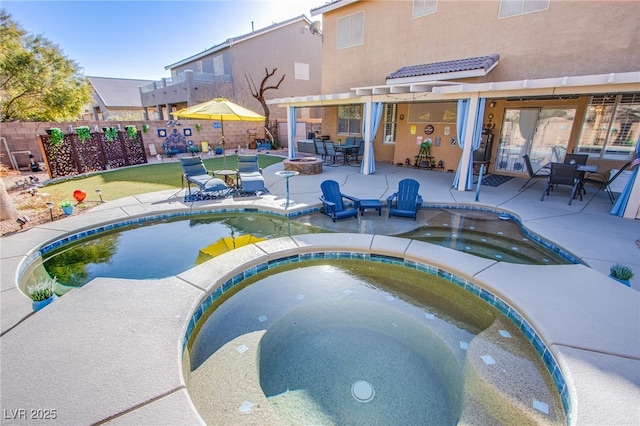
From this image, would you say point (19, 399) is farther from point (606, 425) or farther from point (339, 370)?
point (606, 425)

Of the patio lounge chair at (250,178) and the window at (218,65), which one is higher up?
the window at (218,65)

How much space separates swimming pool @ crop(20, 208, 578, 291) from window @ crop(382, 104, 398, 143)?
260 inches

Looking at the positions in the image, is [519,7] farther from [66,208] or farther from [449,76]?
[66,208]

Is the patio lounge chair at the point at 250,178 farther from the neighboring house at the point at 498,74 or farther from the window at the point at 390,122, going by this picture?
the window at the point at 390,122

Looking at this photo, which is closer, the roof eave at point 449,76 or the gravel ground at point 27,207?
the gravel ground at point 27,207

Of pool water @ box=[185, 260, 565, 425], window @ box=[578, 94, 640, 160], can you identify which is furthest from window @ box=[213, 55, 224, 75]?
pool water @ box=[185, 260, 565, 425]

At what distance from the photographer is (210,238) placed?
544 cm

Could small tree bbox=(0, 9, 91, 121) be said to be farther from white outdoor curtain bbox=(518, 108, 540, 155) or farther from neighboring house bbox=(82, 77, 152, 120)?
white outdoor curtain bbox=(518, 108, 540, 155)

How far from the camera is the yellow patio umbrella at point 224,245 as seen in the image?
477 centimetres

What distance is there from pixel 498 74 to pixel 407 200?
6207 millimetres

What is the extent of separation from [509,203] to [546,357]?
17.1 ft

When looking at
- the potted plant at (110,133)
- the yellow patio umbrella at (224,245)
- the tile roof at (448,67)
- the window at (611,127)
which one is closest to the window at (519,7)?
the tile roof at (448,67)

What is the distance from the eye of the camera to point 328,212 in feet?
21.2

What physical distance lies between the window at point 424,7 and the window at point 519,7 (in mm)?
2164
